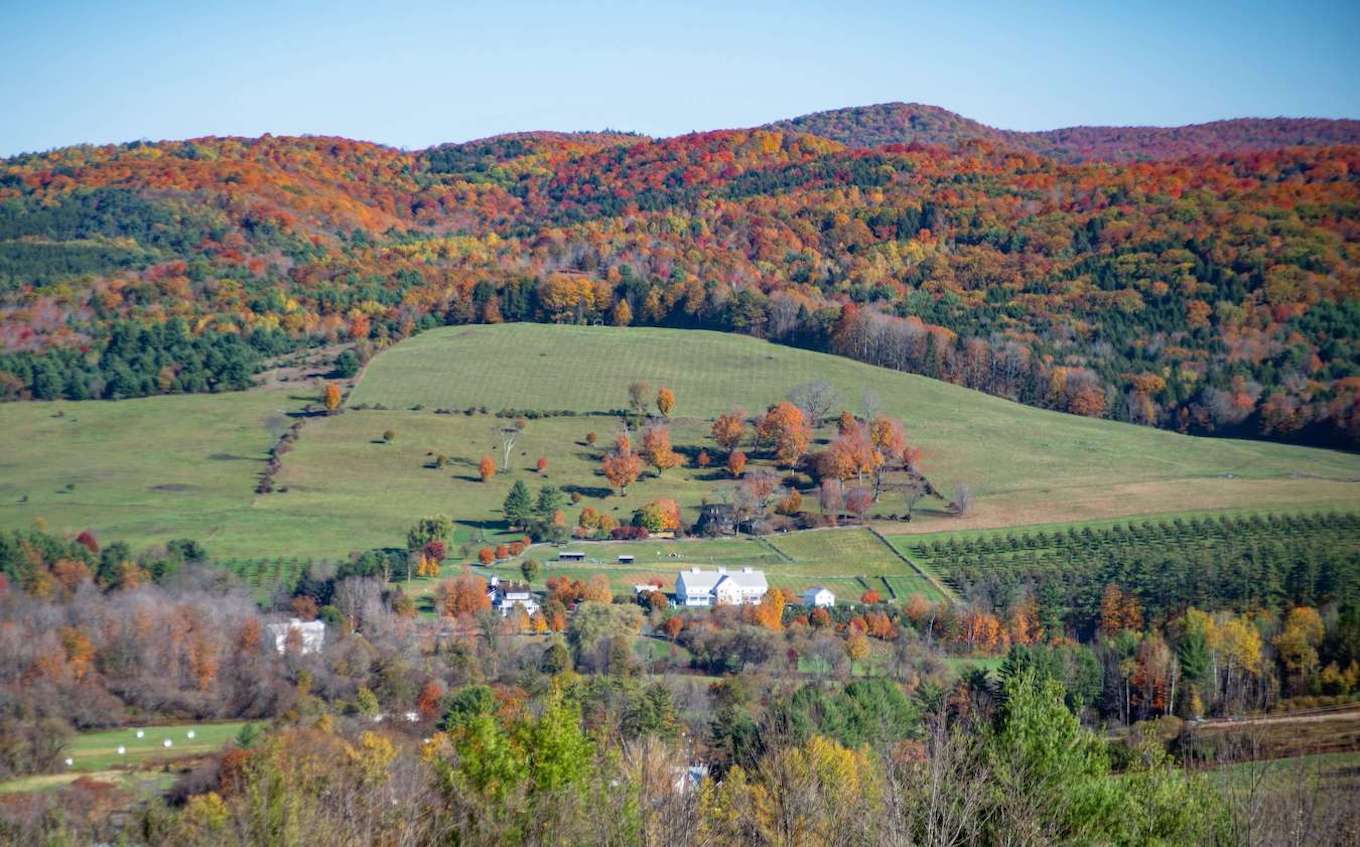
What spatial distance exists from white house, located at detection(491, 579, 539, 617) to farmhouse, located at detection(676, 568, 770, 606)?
562 cm

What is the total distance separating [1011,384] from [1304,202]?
107 feet

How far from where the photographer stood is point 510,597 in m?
50.2

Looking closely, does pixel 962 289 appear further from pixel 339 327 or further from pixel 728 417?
pixel 339 327

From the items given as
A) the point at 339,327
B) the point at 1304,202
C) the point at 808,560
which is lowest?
the point at 808,560

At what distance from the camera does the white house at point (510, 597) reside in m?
49.3

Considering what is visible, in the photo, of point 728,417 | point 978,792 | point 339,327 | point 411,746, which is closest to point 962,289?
point 728,417

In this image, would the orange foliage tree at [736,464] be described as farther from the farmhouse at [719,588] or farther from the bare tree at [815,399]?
the farmhouse at [719,588]

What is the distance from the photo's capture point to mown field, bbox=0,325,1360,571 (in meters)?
59.4

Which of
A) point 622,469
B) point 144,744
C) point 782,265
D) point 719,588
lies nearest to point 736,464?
point 622,469

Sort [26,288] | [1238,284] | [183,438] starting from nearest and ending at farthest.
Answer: [183,438] → [1238,284] → [26,288]

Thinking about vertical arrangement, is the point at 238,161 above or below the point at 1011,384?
above

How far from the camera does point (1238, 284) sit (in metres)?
89.3

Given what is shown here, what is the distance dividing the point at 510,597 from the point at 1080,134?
145550 millimetres

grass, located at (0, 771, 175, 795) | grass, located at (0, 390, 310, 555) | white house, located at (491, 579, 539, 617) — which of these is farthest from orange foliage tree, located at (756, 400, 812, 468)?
grass, located at (0, 771, 175, 795)
